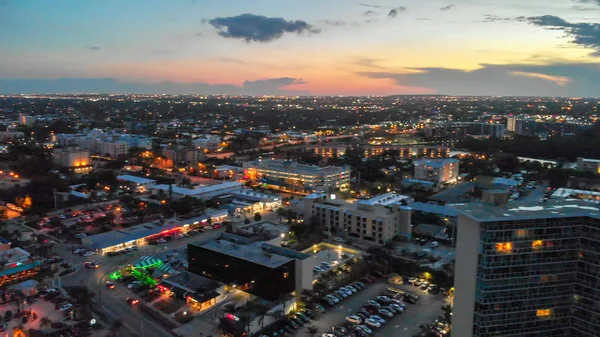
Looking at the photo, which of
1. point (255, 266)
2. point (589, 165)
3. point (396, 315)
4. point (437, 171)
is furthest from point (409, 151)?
point (255, 266)

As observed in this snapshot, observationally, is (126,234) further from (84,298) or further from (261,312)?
(261,312)

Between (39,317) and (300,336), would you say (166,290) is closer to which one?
(39,317)

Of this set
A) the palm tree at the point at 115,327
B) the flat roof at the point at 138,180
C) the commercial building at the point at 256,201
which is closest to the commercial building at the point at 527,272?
the palm tree at the point at 115,327

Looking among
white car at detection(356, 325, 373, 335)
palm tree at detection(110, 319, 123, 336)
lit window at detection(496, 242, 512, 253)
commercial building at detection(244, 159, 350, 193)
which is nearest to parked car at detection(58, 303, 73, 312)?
palm tree at detection(110, 319, 123, 336)

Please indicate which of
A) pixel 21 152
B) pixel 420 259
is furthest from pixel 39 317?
pixel 21 152

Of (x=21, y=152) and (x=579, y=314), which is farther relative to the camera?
(x=21, y=152)

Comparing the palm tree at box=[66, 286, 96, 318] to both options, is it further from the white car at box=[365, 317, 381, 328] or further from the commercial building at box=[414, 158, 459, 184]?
the commercial building at box=[414, 158, 459, 184]
